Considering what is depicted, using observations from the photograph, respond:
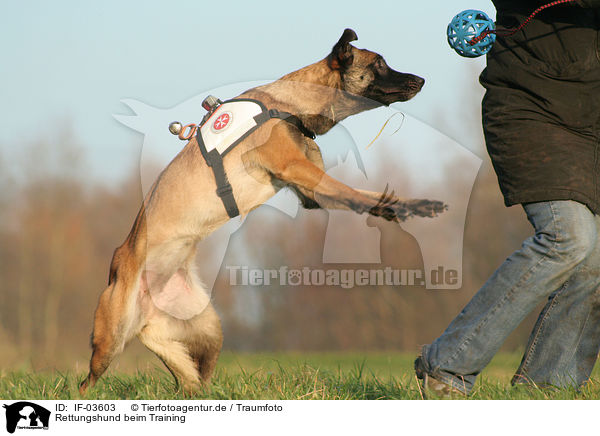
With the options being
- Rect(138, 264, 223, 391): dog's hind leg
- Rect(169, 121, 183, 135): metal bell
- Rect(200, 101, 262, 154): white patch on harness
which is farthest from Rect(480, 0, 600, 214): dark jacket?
Rect(138, 264, 223, 391): dog's hind leg

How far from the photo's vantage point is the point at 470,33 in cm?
224

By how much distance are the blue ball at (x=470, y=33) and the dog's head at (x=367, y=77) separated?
0.80 metres

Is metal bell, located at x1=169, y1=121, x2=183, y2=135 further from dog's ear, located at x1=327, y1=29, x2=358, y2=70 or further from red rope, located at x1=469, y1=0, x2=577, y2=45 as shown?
red rope, located at x1=469, y1=0, x2=577, y2=45

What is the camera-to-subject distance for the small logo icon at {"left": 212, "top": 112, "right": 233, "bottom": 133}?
2.88 metres

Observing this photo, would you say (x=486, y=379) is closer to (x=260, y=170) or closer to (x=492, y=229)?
(x=260, y=170)

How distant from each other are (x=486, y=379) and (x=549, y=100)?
1601 mm

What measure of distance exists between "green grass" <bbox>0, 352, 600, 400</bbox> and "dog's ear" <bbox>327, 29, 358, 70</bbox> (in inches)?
68.9

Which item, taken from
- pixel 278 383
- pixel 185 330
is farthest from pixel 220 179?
pixel 278 383

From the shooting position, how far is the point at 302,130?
2.94m

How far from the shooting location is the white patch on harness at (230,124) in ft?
9.35

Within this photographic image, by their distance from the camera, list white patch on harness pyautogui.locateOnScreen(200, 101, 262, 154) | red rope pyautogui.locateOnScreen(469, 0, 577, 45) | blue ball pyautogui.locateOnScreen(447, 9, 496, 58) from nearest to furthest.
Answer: red rope pyautogui.locateOnScreen(469, 0, 577, 45), blue ball pyautogui.locateOnScreen(447, 9, 496, 58), white patch on harness pyautogui.locateOnScreen(200, 101, 262, 154)

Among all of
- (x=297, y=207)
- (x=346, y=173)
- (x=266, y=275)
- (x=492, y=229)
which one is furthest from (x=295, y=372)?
(x=492, y=229)
